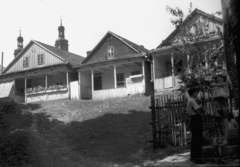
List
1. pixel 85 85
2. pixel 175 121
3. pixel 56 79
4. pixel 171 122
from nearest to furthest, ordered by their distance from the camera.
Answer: pixel 175 121 < pixel 171 122 < pixel 85 85 < pixel 56 79

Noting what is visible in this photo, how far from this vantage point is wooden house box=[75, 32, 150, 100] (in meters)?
27.1

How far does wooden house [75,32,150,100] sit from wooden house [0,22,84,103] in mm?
1900

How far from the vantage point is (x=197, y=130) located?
7469 millimetres

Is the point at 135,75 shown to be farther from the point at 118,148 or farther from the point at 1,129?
the point at 118,148

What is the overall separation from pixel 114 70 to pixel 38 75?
30.7 ft

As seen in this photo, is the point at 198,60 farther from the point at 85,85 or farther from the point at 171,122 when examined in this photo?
the point at 85,85

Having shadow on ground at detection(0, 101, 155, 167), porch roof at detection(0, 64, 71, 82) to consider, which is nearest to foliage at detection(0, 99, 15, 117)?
shadow on ground at detection(0, 101, 155, 167)

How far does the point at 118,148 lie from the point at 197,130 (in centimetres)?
558

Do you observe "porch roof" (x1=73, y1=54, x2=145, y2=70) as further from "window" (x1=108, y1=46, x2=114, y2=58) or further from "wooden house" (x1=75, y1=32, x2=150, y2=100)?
"window" (x1=108, y1=46, x2=114, y2=58)

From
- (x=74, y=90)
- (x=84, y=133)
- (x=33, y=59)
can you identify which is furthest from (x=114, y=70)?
(x=84, y=133)

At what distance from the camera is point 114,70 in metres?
27.9

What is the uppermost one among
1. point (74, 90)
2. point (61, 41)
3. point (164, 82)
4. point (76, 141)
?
point (61, 41)

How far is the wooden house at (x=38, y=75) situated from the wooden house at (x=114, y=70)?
1.90m

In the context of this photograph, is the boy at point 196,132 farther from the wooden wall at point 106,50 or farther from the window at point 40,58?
the window at point 40,58
